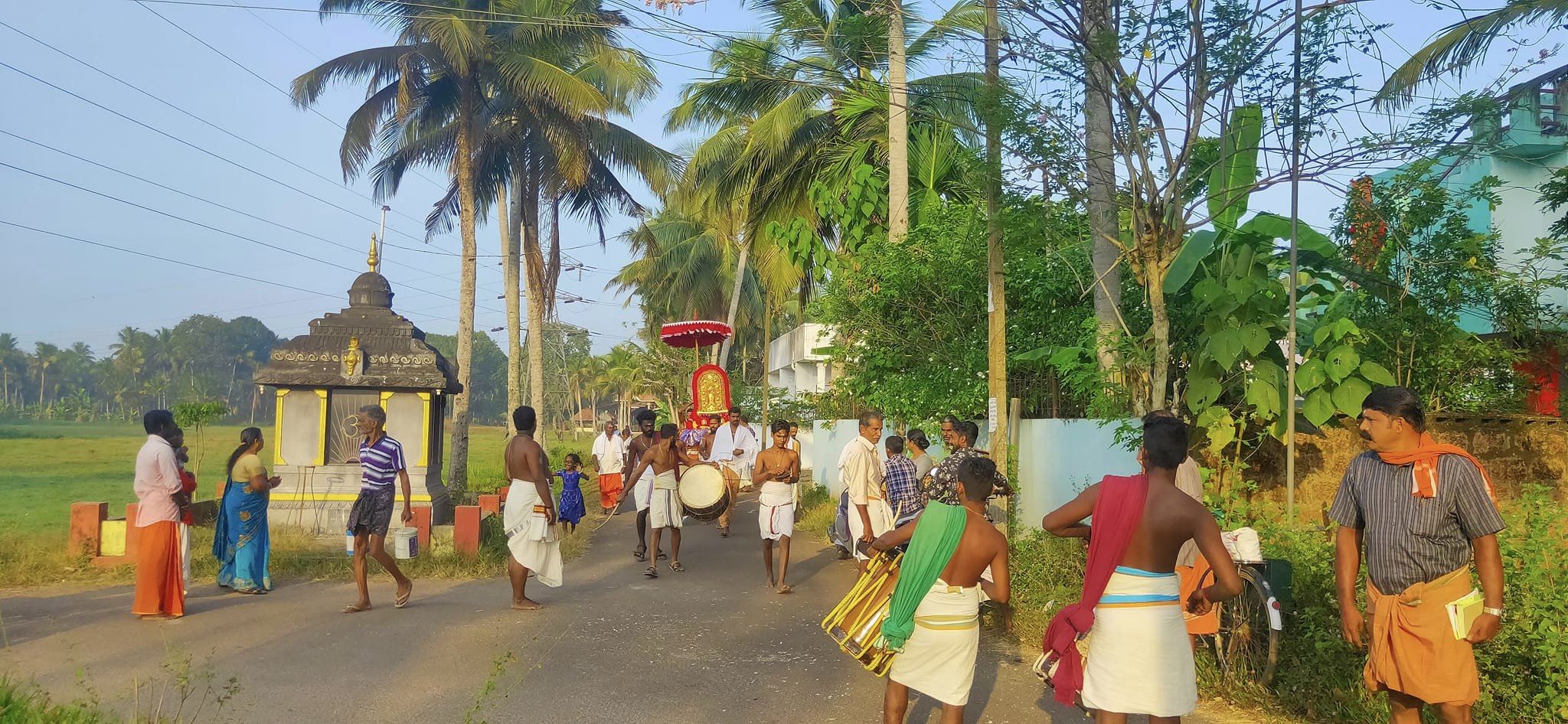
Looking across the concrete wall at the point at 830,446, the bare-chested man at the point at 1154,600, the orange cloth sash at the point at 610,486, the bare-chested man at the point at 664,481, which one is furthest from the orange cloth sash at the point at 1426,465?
the orange cloth sash at the point at 610,486

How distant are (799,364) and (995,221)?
81.2 feet

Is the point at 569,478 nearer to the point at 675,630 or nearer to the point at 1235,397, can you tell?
the point at 675,630

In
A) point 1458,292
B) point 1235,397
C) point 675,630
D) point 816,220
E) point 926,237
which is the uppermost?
point 816,220

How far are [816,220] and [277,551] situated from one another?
13946 mm

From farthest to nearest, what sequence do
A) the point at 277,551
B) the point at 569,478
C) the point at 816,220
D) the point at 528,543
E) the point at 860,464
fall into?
1. the point at 816,220
2. the point at 569,478
3. the point at 277,551
4. the point at 860,464
5. the point at 528,543

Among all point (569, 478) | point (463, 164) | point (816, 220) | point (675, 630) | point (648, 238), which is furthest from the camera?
point (648, 238)

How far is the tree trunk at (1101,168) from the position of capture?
8242 mm

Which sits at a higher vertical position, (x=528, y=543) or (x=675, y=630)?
(x=528, y=543)

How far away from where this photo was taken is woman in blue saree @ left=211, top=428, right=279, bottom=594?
9.57 metres

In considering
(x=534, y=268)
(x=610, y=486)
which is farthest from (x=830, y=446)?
(x=534, y=268)

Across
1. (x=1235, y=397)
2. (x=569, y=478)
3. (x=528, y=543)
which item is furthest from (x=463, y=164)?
(x=1235, y=397)

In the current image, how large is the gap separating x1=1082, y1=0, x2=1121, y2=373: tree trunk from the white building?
47.9ft

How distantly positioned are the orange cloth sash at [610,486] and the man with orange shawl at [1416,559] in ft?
46.5

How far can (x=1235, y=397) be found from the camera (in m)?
8.98
